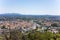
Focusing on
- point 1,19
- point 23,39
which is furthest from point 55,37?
point 1,19

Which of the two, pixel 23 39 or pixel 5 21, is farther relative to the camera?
pixel 5 21

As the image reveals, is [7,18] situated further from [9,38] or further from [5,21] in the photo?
[9,38]

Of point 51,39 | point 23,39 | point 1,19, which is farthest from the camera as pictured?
point 1,19

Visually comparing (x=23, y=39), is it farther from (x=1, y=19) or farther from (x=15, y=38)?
(x=1, y=19)

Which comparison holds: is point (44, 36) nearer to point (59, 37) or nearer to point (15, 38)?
point (59, 37)

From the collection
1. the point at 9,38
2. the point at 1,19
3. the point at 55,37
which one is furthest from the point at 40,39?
the point at 1,19

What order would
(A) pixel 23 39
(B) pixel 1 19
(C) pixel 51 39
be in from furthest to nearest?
(B) pixel 1 19 → (A) pixel 23 39 → (C) pixel 51 39

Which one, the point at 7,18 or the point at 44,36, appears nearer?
the point at 44,36
